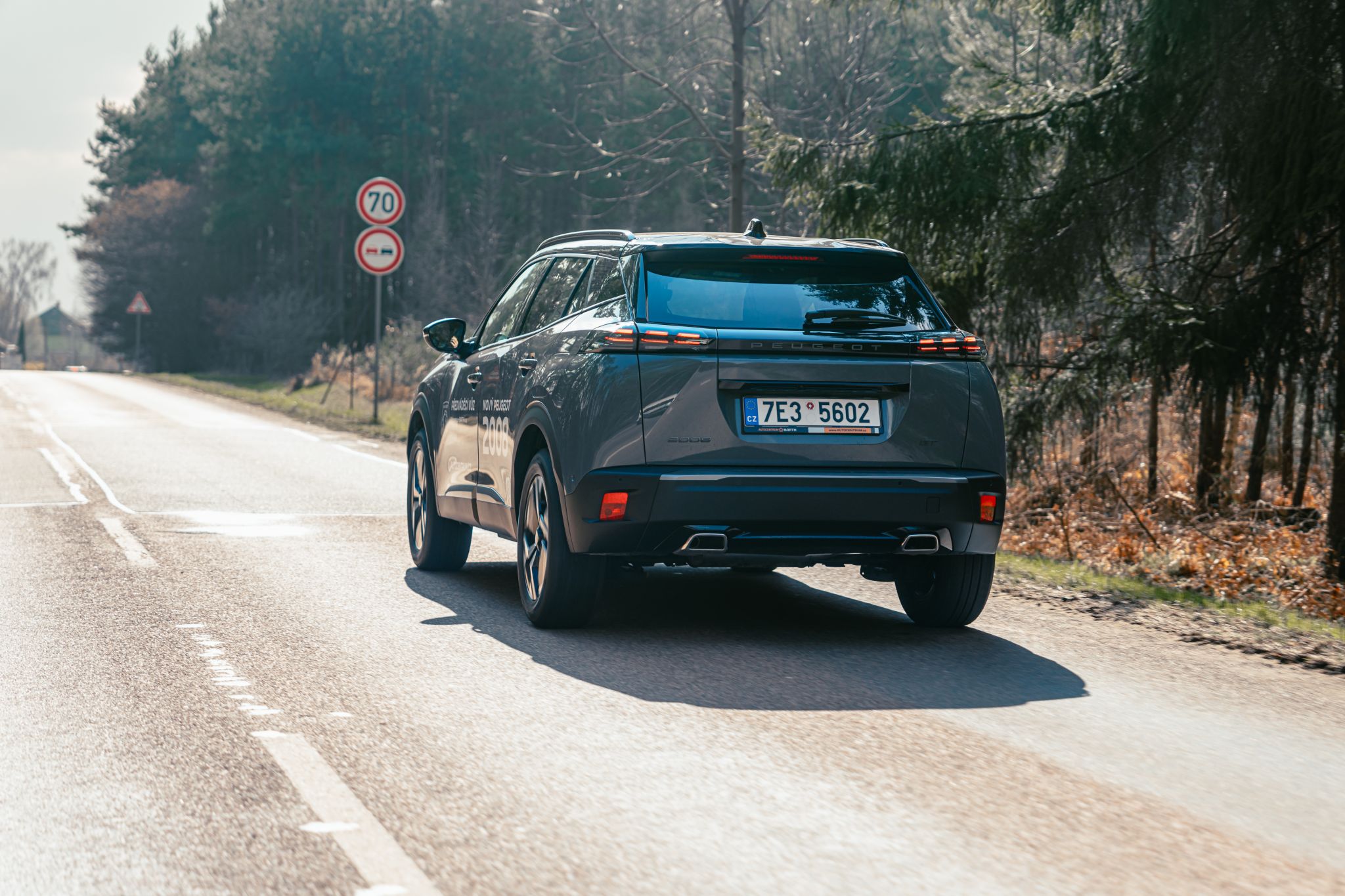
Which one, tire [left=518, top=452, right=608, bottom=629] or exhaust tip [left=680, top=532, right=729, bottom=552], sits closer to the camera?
exhaust tip [left=680, top=532, right=729, bottom=552]

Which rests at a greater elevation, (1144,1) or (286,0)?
(286,0)

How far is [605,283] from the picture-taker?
7.76m

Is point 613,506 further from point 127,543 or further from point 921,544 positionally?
point 127,543

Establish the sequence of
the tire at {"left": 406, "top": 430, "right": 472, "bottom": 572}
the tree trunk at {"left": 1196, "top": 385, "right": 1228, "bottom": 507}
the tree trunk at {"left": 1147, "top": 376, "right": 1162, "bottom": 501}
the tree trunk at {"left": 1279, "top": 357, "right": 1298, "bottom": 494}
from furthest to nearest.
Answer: the tree trunk at {"left": 1147, "top": 376, "right": 1162, "bottom": 501}, the tree trunk at {"left": 1196, "top": 385, "right": 1228, "bottom": 507}, the tree trunk at {"left": 1279, "top": 357, "right": 1298, "bottom": 494}, the tire at {"left": 406, "top": 430, "right": 472, "bottom": 572}

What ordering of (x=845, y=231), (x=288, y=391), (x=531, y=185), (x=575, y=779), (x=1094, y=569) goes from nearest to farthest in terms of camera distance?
(x=575, y=779)
(x=1094, y=569)
(x=845, y=231)
(x=288, y=391)
(x=531, y=185)

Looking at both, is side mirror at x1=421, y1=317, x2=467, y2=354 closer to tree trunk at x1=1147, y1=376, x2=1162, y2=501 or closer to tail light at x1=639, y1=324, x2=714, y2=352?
tail light at x1=639, y1=324, x2=714, y2=352

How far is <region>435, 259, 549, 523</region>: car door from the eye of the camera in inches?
353

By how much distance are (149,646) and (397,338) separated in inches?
1296

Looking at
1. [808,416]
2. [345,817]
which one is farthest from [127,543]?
[345,817]

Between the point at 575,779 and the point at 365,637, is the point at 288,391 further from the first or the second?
the point at 575,779

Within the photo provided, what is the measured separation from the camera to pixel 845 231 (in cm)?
1270

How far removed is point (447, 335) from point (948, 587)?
3381mm

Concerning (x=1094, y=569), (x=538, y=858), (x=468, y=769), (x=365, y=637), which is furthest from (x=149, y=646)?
(x=1094, y=569)

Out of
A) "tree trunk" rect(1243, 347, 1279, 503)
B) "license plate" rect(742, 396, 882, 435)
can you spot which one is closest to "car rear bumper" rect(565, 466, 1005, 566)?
"license plate" rect(742, 396, 882, 435)
